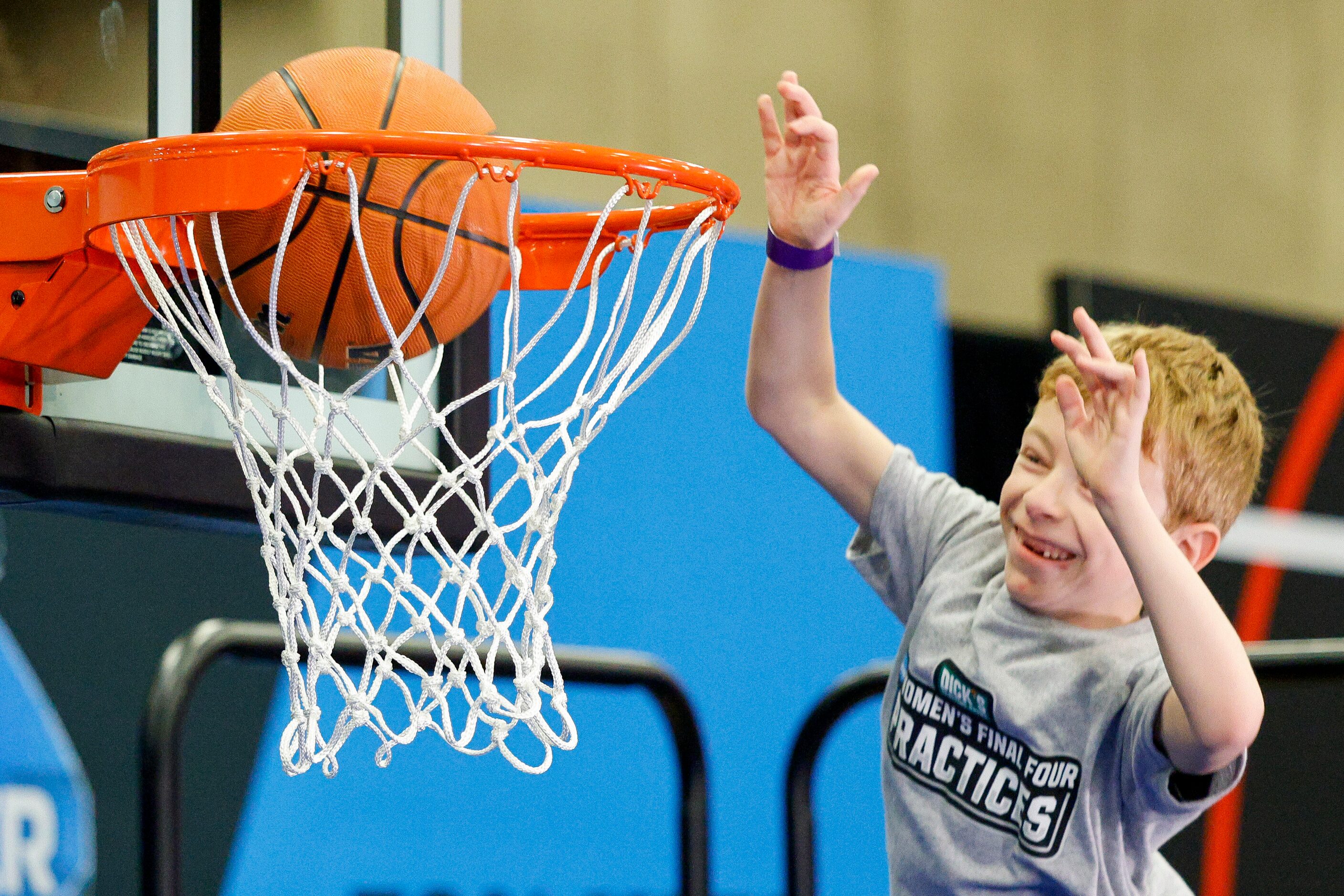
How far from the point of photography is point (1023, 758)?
1329mm

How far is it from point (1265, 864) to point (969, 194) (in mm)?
1983

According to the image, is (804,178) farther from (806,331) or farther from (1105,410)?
(1105,410)

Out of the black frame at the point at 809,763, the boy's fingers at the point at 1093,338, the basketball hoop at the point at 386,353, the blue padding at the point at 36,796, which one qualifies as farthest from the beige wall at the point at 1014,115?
the boy's fingers at the point at 1093,338

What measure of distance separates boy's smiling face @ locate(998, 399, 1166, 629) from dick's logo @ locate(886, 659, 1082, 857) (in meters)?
0.12

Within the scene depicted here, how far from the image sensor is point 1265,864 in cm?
364

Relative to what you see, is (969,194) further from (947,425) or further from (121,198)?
(121,198)

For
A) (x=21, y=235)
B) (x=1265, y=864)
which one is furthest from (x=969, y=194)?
(x=21, y=235)

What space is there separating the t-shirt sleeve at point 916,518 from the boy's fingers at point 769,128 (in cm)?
35

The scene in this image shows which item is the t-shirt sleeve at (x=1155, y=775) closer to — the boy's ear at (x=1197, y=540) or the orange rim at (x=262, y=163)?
the boy's ear at (x=1197, y=540)

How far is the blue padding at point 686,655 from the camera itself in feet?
8.60

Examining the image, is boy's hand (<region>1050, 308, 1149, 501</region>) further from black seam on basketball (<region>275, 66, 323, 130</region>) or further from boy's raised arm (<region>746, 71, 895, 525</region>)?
black seam on basketball (<region>275, 66, 323, 130</region>)

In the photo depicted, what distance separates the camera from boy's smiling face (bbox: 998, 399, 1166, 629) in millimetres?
1318

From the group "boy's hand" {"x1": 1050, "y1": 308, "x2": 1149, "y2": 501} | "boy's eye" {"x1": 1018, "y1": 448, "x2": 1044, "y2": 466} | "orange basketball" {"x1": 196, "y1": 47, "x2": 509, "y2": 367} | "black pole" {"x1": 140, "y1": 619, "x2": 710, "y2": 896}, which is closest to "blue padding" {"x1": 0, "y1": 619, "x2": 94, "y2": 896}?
"black pole" {"x1": 140, "y1": 619, "x2": 710, "y2": 896}

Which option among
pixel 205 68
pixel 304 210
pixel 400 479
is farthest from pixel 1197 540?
pixel 205 68
